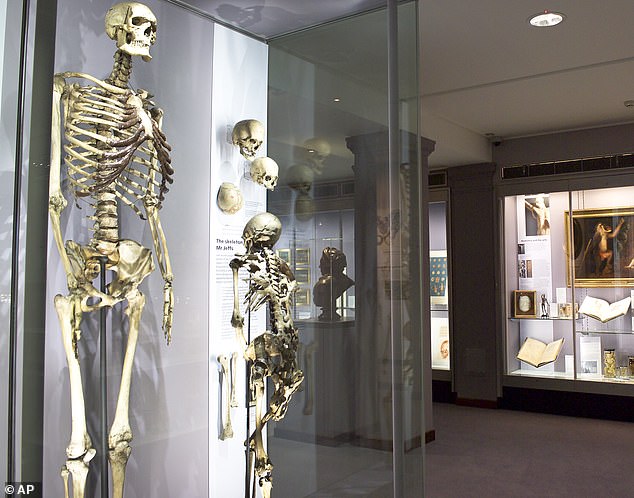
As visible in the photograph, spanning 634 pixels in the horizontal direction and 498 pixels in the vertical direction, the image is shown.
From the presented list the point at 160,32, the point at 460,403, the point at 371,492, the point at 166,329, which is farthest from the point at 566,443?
A: the point at 160,32

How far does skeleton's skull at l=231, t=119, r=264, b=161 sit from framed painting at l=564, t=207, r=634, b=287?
Result: 5.23 meters

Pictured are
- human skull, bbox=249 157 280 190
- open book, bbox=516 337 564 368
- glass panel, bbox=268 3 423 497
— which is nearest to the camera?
human skull, bbox=249 157 280 190

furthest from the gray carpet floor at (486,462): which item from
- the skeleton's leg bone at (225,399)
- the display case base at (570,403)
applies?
the skeleton's leg bone at (225,399)

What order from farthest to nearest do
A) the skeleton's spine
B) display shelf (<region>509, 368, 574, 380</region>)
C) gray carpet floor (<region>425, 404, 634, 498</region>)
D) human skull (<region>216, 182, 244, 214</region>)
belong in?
display shelf (<region>509, 368, 574, 380</region>) → gray carpet floor (<region>425, 404, 634, 498</region>) → human skull (<region>216, 182, 244, 214</region>) → the skeleton's spine

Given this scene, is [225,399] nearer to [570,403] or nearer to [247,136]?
[247,136]

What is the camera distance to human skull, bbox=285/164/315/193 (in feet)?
7.63

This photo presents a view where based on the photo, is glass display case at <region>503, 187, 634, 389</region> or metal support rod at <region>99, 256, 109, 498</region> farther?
glass display case at <region>503, 187, 634, 389</region>

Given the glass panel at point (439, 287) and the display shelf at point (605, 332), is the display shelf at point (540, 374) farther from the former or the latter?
the glass panel at point (439, 287)

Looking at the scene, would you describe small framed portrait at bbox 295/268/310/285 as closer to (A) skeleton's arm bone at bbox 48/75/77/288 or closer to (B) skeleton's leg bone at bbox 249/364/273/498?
(B) skeleton's leg bone at bbox 249/364/273/498

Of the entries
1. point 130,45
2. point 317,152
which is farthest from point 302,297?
point 130,45

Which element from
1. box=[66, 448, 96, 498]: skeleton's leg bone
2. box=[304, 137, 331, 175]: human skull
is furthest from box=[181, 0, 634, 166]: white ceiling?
box=[66, 448, 96, 498]: skeleton's leg bone

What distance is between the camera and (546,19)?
372 cm

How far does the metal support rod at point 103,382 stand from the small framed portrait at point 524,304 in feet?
19.4

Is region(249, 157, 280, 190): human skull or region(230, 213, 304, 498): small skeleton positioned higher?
region(249, 157, 280, 190): human skull
